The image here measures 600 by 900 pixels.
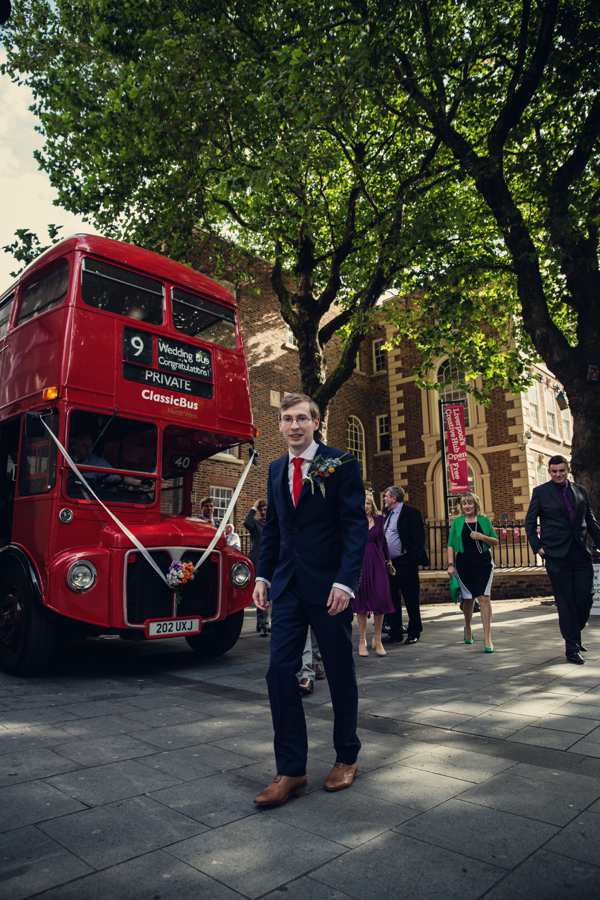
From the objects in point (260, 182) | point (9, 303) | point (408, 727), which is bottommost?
point (408, 727)

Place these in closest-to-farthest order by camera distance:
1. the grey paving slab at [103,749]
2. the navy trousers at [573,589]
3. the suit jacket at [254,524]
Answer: the grey paving slab at [103,749] → the navy trousers at [573,589] → the suit jacket at [254,524]

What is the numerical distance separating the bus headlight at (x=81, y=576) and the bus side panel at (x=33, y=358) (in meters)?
1.89

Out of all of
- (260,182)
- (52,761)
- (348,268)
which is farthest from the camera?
(348,268)

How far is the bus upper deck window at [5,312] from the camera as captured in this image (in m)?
8.33

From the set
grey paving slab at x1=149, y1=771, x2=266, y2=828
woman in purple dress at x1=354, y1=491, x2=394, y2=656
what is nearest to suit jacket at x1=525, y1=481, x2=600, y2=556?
woman in purple dress at x1=354, y1=491, x2=394, y2=656

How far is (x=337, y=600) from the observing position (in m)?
3.09

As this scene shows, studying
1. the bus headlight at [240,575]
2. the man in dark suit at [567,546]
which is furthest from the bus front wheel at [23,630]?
the man in dark suit at [567,546]

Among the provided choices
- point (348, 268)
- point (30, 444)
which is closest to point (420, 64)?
point (348, 268)

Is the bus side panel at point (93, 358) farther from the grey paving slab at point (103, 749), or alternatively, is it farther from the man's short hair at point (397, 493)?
the man's short hair at point (397, 493)

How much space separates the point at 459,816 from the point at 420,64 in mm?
12268

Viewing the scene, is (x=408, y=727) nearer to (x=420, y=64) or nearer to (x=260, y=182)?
(x=260, y=182)

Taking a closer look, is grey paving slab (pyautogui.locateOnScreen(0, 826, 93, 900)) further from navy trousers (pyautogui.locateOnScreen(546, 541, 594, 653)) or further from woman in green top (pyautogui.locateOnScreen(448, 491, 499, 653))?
woman in green top (pyautogui.locateOnScreen(448, 491, 499, 653))

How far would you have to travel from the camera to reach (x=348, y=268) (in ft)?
53.0

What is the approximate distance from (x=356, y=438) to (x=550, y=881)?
24.9 metres
